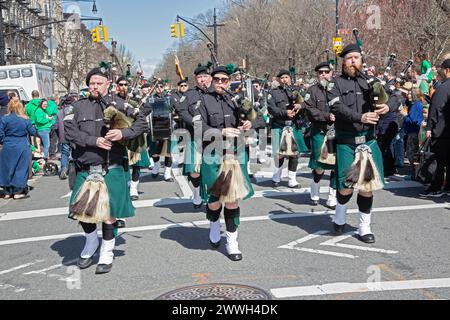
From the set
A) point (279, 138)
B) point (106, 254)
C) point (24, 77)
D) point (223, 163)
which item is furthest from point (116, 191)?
point (24, 77)

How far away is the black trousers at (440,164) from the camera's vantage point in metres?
9.00

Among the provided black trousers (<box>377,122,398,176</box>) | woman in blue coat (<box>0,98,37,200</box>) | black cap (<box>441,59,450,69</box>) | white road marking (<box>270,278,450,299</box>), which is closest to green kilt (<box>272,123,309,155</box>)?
black trousers (<box>377,122,398,176</box>)

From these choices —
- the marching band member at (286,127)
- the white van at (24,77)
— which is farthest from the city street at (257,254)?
the white van at (24,77)

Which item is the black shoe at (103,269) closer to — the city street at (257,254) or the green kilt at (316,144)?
the city street at (257,254)

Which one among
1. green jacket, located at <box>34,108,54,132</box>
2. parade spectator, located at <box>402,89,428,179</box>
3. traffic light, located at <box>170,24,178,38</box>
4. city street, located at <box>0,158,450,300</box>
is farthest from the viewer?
traffic light, located at <box>170,24,178,38</box>

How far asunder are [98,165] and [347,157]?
115 inches

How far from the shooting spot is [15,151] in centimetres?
1078

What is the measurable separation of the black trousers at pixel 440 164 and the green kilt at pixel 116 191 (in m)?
5.45

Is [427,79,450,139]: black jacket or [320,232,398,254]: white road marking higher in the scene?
[427,79,450,139]: black jacket

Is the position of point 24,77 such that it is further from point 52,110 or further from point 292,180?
point 292,180

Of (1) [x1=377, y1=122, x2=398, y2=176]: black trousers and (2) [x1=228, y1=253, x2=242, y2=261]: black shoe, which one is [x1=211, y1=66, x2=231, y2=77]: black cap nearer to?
(2) [x1=228, y1=253, x2=242, y2=261]: black shoe

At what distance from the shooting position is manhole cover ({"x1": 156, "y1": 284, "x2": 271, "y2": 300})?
492 centimetres

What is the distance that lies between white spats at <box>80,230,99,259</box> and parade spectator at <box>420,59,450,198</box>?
557 centimetres

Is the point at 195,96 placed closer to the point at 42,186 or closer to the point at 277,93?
the point at 277,93
